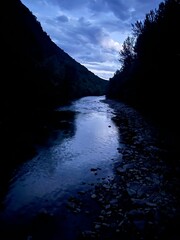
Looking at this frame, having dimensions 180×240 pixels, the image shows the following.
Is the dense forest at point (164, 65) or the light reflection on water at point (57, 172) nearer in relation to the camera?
the light reflection on water at point (57, 172)

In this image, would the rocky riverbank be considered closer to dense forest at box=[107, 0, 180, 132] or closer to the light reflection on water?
the light reflection on water

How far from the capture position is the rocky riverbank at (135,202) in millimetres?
6605

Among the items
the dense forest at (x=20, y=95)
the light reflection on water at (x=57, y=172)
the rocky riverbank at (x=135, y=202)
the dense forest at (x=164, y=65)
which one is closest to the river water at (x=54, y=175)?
the light reflection on water at (x=57, y=172)

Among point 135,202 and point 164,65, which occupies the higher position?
point 164,65

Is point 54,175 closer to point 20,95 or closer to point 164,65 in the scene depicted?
point 164,65

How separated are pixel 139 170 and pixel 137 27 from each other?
146ft

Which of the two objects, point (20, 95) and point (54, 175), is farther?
point (20, 95)

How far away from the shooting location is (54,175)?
11.2 m

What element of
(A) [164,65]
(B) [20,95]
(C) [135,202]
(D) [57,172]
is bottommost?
(D) [57,172]

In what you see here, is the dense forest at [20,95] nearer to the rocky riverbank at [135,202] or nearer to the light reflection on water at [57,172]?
the light reflection on water at [57,172]

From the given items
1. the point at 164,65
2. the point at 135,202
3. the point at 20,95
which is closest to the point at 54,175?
the point at 135,202

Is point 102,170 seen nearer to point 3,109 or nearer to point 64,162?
point 64,162

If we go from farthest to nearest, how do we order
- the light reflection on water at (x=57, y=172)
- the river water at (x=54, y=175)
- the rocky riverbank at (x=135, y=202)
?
1. the light reflection on water at (x=57, y=172)
2. the river water at (x=54, y=175)
3. the rocky riverbank at (x=135, y=202)

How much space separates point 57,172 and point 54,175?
421mm
